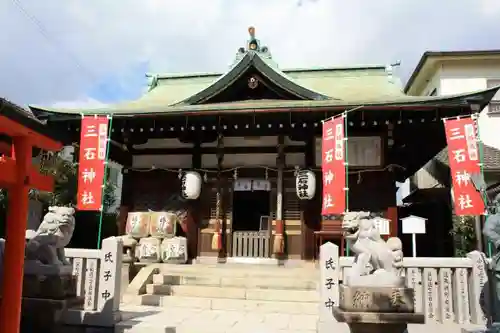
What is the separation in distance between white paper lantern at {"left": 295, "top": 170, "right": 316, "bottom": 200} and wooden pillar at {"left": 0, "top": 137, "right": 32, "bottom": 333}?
760 centimetres

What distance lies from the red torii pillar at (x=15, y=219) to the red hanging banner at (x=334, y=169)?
669 centimetres

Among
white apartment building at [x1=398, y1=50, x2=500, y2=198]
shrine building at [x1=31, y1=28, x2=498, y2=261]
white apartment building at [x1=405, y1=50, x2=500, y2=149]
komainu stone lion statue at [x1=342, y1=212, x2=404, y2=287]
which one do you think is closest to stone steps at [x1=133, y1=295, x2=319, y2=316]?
shrine building at [x1=31, y1=28, x2=498, y2=261]

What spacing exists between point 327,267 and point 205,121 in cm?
623

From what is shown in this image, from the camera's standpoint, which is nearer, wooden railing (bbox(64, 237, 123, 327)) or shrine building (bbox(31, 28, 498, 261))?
wooden railing (bbox(64, 237, 123, 327))

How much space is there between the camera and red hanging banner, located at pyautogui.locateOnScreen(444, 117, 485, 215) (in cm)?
968

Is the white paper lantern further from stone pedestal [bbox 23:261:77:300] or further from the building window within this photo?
the building window

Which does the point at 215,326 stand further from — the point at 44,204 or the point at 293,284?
the point at 44,204

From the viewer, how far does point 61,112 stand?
12.4 m

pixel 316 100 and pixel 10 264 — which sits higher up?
pixel 316 100

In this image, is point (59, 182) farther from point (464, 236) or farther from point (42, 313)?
point (464, 236)

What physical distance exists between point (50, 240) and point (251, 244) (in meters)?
6.67

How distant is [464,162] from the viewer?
1009 cm

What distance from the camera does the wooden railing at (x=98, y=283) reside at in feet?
22.9

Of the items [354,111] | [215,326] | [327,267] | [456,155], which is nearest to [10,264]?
[215,326]
